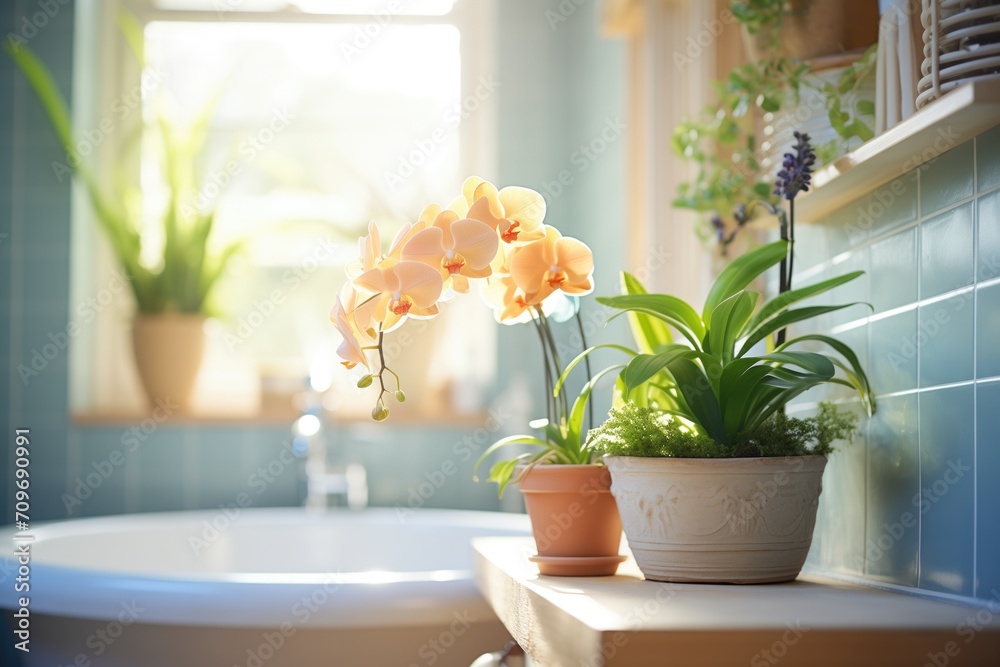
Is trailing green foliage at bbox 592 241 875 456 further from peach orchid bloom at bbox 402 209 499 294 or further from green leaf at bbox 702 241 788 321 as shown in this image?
peach orchid bloom at bbox 402 209 499 294

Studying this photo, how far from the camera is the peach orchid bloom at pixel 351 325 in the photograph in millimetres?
863

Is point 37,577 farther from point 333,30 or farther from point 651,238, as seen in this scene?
point 333,30

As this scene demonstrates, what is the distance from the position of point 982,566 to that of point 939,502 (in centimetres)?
8

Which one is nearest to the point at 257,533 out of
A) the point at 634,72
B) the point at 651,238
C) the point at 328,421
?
the point at 328,421

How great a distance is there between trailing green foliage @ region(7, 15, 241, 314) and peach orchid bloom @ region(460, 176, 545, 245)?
184 cm

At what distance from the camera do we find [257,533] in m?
2.33

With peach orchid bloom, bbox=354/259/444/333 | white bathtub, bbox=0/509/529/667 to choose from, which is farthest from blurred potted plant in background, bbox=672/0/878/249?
white bathtub, bbox=0/509/529/667

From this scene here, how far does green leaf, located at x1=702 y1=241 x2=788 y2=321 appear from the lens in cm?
92

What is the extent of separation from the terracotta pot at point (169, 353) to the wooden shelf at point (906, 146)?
196 centimetres

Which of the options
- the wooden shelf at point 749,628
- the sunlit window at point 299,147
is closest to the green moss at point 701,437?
the wooden shelf at point 749,628

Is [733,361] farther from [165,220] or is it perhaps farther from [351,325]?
[165,220]

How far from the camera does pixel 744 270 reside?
928 mm

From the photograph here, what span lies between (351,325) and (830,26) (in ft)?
2.07

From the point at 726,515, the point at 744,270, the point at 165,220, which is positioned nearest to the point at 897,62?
the point at 744,270
